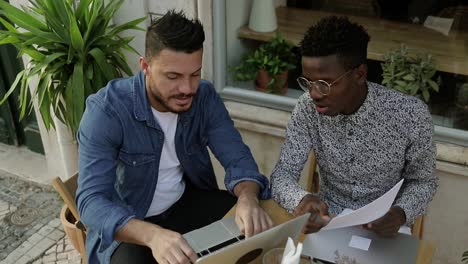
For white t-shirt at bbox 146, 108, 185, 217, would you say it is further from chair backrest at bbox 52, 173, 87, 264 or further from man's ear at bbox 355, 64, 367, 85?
man's ear at bbox 355, 64, 367, 85

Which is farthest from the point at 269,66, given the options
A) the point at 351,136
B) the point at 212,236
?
the point at 212,236

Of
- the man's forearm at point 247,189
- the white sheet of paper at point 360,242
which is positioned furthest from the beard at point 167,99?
the white sheet of paper at point 360,242

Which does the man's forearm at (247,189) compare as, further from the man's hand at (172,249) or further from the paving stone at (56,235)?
the paving stone at (56,235)

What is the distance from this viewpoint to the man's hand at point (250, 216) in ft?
5.48

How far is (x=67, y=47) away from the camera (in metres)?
2.84

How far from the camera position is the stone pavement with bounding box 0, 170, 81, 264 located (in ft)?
10.6

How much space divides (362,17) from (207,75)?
108 cm

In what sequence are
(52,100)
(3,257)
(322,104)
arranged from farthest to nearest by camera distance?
(3,257)
(52,100)
(322,104)

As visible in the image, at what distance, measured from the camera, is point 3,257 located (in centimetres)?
320

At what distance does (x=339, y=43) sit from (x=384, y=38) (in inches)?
50.6

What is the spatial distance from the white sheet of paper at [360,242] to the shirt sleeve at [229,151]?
44cm

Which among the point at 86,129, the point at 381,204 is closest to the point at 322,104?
the point at 381,204

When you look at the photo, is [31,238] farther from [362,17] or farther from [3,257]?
[362,17]

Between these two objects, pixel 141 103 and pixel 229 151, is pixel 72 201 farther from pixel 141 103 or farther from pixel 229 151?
pixel 229 151
